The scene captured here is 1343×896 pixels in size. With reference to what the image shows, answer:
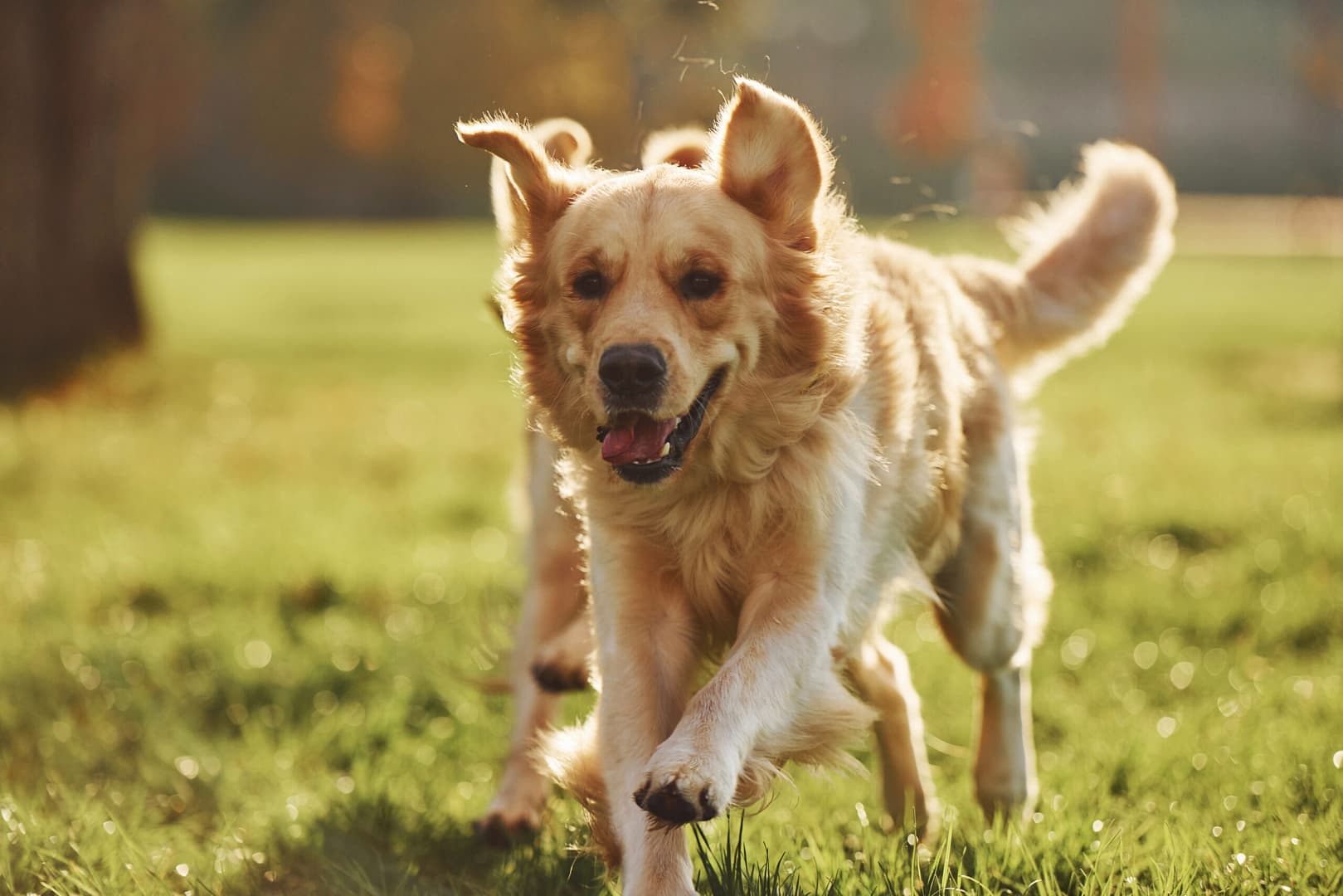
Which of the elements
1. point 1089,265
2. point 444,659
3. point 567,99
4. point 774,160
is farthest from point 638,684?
point 567,99

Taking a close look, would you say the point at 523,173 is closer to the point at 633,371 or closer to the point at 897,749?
the point at 633,371

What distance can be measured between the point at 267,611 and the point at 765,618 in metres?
3.43

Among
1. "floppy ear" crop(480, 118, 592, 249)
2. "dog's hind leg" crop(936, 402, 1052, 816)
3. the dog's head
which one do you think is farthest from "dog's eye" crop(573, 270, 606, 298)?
"dog's hind leg" crop(936, 402, 1052, 816)

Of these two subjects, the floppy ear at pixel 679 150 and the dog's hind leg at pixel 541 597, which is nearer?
the floppy ear at pixel 679 150

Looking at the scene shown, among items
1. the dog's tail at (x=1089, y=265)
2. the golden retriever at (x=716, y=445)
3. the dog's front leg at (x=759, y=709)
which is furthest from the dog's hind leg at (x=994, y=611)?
the dog's front leg at (x=759, y=709)

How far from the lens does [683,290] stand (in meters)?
3.16

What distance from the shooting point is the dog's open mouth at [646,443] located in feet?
9.98

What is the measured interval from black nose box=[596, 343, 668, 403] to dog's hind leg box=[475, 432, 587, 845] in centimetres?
133

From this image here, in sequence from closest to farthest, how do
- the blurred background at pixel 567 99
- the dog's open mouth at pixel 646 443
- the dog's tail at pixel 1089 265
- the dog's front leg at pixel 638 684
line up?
the dog's front leg at pixel 638 684, the dog's open mouth at pixel 646 443, the dog's tail at pixel 1089 265, the blurred background at pixel 567 99

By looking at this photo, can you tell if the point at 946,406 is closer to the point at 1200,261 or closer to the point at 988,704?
the point at 988,704

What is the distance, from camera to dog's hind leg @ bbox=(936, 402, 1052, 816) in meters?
4.09

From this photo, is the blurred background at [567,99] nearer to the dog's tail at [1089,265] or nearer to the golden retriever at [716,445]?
the dog's tail at [1089,265]

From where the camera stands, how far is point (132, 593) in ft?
20.3

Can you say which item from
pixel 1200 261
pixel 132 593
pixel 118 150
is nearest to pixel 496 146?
pixel 132 593
